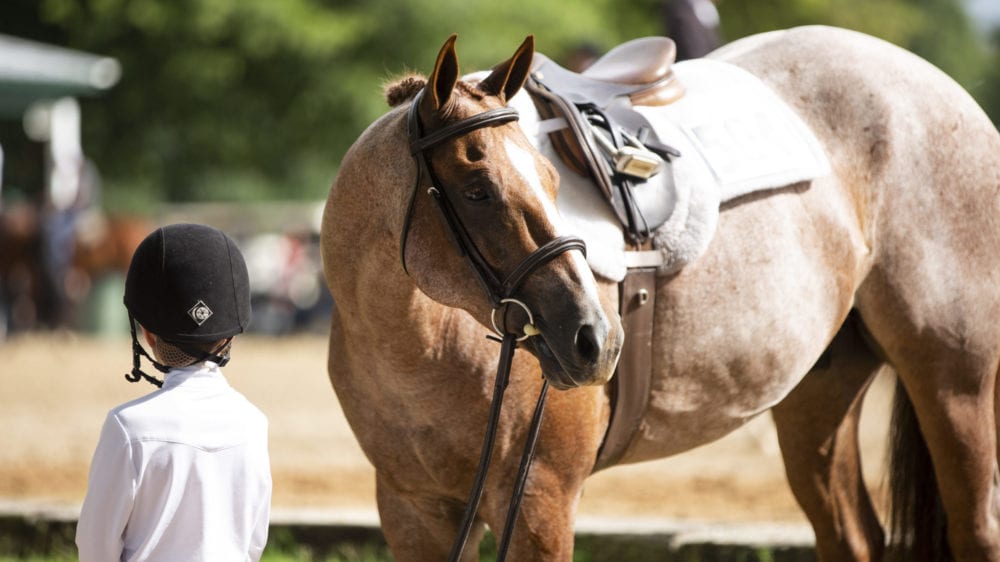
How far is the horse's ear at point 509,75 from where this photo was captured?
2643 mm

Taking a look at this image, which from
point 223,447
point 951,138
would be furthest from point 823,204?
point 223,447

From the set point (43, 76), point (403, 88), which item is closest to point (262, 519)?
point (403, 88)

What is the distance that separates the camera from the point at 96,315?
1555cm

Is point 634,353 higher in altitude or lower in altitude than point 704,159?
lower

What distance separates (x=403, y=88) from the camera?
9.22 ft

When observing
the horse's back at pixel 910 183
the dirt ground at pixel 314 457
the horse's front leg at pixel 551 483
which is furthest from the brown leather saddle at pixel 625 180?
the dirt ground at pixel 314 457

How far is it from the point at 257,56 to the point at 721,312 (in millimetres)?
17817

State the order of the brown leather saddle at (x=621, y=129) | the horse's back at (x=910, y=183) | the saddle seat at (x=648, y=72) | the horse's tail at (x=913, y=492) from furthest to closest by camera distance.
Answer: the horse's tail at (x=913, y=492) → the horse's back at (x=910, y=183) → the saddle seat at (x=648, y=72) → the brown leather saddle at (x=621, y=129)

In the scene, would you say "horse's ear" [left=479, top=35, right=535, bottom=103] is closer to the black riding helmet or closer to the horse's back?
the black riding helmet

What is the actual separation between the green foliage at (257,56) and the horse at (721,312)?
15986mm

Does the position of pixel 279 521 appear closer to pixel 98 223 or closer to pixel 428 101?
pixel 428 101

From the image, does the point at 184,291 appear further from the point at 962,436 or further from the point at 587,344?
the point at 962,436

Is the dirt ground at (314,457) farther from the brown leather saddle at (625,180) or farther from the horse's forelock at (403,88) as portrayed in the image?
the horse's forelock at (403,88)

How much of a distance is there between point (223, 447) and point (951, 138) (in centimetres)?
241
